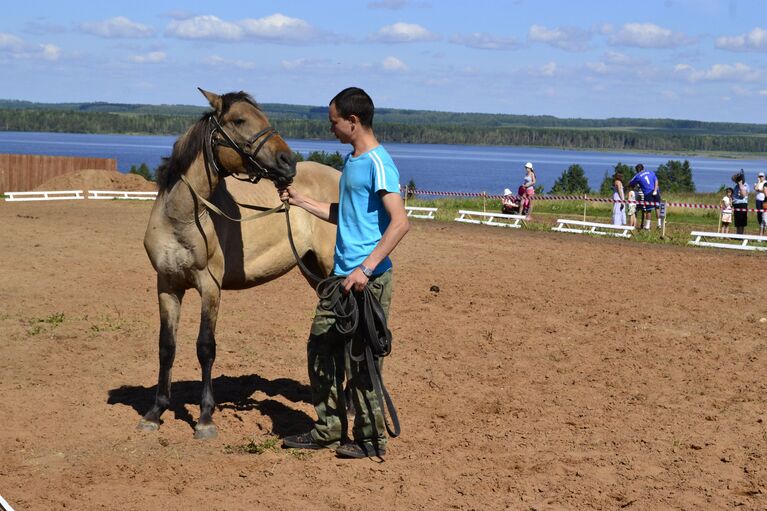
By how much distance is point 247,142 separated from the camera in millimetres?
7203

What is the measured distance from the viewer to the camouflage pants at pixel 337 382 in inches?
263

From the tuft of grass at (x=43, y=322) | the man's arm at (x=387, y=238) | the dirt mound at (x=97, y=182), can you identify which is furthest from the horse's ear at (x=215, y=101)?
the dirt mound at (x=97, y=182)

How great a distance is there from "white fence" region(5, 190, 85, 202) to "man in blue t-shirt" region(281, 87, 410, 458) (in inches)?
983

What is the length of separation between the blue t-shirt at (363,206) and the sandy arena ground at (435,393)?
4.65 ft

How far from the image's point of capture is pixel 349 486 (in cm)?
622

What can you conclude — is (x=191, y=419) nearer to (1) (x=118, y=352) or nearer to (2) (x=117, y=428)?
(2) (x=117, y=428)

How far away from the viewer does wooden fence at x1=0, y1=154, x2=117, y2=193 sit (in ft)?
122

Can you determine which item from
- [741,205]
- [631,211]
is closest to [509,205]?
[631,211]

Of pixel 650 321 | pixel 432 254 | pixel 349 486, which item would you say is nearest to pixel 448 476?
pixel 349 486

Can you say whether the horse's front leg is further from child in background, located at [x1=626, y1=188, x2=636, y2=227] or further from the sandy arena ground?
child in background, located at [x1=626, y1=188, x2=636, y2=227]

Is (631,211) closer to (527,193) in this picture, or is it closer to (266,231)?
(527,193)

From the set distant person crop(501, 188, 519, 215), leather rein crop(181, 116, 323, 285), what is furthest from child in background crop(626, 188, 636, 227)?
leather rein crop(181, 116, 323, 285)

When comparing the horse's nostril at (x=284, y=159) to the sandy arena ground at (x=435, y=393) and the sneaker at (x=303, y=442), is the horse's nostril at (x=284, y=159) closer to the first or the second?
the sneaker at (x=303, y=442)

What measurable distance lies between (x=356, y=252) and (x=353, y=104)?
3.12ft
